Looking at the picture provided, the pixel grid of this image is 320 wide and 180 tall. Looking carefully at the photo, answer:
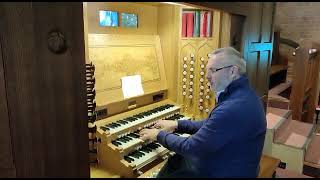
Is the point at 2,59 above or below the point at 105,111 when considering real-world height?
above

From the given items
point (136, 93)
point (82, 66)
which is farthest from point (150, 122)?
point (82, 66)

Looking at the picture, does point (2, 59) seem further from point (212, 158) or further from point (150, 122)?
point (150, 122)

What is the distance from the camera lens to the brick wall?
6.37 meters

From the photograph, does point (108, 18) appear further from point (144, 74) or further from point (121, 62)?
point (144, 74)

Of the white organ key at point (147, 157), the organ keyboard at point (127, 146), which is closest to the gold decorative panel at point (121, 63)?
the organ keyboard at point (127, 146)

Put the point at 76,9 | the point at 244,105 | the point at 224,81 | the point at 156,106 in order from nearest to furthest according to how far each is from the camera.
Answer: the point at 76,9, the point at 244,105, the point at 224,81, the point at 156,106

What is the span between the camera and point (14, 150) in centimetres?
130

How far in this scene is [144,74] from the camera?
113 inches

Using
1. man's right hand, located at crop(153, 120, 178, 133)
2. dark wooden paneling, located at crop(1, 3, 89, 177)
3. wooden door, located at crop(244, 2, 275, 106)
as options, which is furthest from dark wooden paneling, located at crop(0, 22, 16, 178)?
wooden door, located at crop(244, 2, 275, 106)

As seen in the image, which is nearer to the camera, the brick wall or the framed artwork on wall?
the framed artwork on wall

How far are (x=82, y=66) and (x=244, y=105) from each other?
2.93ft

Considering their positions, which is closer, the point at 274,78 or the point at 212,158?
the point at 212,158

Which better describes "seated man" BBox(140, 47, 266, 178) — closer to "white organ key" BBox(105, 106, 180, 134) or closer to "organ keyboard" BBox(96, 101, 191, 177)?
"organ keyboard" BBox(96, 101, 191, 177)

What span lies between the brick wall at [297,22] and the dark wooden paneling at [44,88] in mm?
6128
